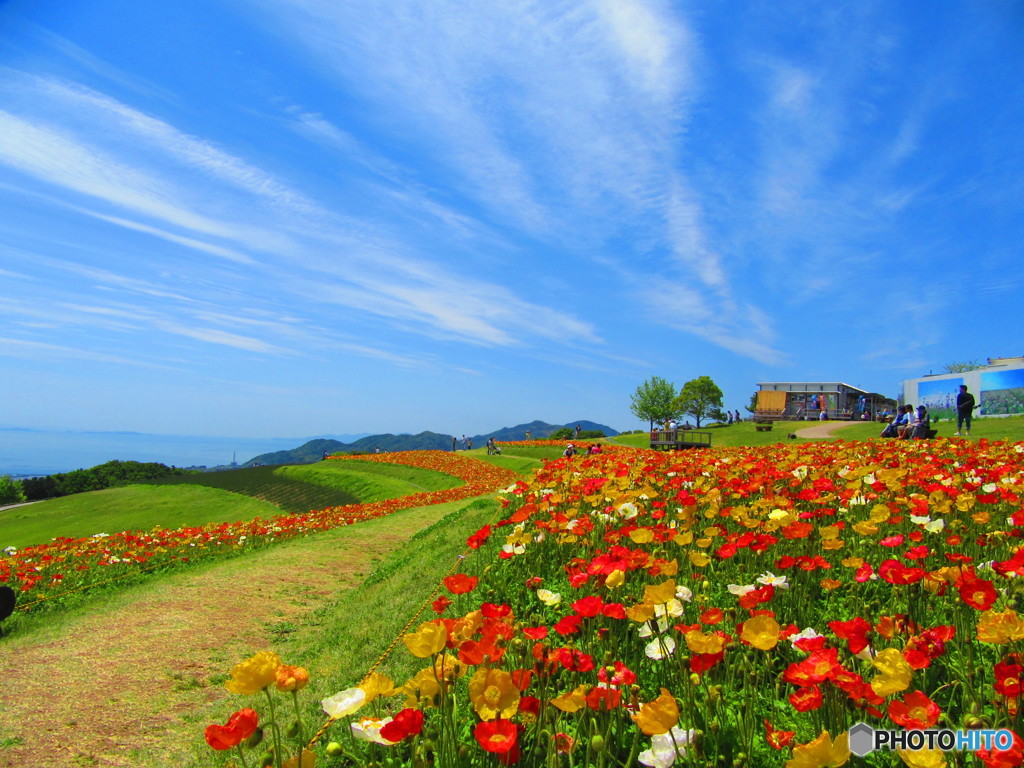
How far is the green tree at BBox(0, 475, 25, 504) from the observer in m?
40.3

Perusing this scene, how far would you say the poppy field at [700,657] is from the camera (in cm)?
189

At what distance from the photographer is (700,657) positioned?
2090 millimetres

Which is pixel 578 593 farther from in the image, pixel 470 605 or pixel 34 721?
pixel 34 721

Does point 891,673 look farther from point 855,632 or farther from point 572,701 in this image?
point 572,701

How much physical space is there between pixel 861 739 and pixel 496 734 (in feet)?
4.36

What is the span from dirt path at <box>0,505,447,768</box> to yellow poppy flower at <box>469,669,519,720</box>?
131 inches

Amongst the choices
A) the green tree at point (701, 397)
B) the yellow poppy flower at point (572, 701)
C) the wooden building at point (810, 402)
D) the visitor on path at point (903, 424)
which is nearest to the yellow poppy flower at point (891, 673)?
the yellow poppy flower at point (572, 701)

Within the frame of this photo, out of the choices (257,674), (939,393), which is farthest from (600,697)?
(939,393)

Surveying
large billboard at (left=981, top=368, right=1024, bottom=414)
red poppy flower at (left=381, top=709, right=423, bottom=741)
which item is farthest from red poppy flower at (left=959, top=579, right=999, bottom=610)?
large billboard at (left=981, top=368, right=1024, bottom=414)

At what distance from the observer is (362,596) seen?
7.41 meters

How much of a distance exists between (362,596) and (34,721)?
3409mm

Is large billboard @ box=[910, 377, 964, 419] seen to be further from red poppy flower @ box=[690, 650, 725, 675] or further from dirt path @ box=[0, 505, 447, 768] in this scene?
red poppy flower @ box=[690, 650, 725, 675]

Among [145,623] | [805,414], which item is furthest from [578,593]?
[805,414]

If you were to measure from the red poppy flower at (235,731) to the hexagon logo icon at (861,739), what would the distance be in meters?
2.00
